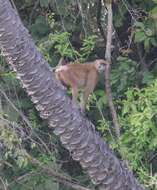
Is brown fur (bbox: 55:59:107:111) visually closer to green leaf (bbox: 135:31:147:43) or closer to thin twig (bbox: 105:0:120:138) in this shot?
thin twig (bbox: 105:0:120:138)

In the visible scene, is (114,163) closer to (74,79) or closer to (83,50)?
(74,79)

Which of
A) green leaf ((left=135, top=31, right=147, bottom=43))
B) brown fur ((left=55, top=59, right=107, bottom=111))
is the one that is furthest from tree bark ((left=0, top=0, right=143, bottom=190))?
green leaf ((left=135, top=31, right=147, bottom=43))

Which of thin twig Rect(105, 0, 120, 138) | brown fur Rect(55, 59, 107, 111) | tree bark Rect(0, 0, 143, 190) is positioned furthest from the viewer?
thin twig Rect(105, 0, 120, 138)

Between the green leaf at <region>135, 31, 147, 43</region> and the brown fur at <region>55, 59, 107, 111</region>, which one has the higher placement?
the brown fur at <region>55, 59, 107, 111</region>

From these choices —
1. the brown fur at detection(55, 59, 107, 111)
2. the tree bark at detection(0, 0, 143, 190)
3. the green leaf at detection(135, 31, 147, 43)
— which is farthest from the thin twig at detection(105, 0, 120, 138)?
the tree bark at detection(0, 0, 143, 190)

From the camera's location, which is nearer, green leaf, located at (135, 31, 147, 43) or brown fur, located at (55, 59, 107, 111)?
brown fur, located at (55, 59, 107, 111)

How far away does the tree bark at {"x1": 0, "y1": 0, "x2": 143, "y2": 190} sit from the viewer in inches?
167

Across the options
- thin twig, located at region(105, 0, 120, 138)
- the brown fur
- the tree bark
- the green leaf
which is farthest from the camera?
the green leaf

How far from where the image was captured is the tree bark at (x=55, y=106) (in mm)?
4234

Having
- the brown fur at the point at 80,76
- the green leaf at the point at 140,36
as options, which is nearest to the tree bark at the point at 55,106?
the brown fur at the point at 80,76

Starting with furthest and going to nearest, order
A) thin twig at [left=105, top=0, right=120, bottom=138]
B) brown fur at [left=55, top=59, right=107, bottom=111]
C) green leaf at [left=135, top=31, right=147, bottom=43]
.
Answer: green leaf at [left=135, top=31, right=147, bottom=43]
thin twig at [left=105, top=0, right=120, bottom=138]
brown fur at [left=55, top=59, right=107, bottom=111]

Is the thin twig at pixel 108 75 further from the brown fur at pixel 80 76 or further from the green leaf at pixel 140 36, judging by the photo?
the green leaf at pixel 140 36

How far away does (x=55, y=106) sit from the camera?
4.41 meters

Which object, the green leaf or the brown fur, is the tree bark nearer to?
the brown fur
